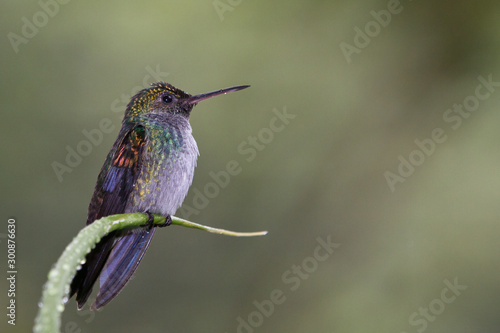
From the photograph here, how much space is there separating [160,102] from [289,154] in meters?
4.30

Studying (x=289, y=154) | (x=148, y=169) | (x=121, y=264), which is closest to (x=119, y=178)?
(x=148, y=169)

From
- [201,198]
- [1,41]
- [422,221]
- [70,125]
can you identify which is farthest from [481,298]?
[1,41]

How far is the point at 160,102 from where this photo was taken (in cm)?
270

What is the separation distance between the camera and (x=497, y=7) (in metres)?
6.70

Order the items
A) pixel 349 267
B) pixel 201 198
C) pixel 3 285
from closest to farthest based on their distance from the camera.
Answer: pixel 3 285
pixel 201 198
pixel 349 267

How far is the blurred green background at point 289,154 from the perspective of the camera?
603 centimetres

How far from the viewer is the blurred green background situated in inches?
237

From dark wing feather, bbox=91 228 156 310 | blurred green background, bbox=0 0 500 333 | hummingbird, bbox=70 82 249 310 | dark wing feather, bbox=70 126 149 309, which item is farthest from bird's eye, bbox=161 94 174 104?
blurred green background, bbox=0 0 500 333

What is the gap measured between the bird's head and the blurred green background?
3.02 metres

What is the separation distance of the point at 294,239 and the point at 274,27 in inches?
110

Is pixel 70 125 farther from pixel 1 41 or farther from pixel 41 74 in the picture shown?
pixel 1 41

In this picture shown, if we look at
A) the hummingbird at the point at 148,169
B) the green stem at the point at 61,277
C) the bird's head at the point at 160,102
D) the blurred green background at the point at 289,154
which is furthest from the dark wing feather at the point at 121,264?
the blurred green background at the point at 289,154

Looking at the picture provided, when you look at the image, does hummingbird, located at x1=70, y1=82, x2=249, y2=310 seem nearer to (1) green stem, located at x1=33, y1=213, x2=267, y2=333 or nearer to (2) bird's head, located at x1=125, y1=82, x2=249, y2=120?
(2) bird's head, located at x1=125, y1=82, x2=249, y2=120

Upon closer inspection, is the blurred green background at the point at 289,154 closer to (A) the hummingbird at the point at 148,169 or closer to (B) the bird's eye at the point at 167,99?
(B) the bird's eye at the point at 167,99
